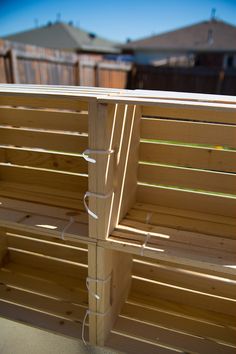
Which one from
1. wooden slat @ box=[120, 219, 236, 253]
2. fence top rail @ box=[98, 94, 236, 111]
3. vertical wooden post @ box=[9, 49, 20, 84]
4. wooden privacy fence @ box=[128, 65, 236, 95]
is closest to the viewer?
fence top rail @ box=[98, 94, 236, 111]

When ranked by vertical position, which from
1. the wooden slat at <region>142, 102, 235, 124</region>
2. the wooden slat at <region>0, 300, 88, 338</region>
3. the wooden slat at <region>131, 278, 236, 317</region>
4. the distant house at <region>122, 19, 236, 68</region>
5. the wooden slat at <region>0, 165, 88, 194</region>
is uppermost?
the distant house at <region>122, 19, 236, 68</region>

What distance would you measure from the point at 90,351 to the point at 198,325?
576mm

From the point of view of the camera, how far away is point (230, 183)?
Result: 141cm

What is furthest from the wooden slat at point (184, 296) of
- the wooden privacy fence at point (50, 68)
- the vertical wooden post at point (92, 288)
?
the wooden privacy fence at point (50, 68)

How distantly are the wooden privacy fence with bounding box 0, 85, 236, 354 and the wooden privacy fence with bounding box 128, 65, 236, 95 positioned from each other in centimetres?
547

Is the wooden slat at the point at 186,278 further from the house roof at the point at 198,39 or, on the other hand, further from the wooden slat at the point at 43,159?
the house roof at the point at 198,39

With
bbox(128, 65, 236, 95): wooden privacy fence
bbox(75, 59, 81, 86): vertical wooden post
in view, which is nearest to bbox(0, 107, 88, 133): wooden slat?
bbox(75, 59, 81, 86): vertical wooden post

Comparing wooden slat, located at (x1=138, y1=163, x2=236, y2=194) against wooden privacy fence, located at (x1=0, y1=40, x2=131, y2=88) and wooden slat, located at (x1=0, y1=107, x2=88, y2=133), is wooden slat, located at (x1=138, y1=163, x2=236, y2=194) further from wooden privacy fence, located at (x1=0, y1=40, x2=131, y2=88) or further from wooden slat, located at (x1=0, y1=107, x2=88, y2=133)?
wooden privacy fence, located at (x1=0, y1=40, x2=131, y2=88)

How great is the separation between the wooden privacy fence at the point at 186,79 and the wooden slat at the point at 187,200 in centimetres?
564

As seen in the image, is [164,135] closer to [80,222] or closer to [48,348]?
[80,222]

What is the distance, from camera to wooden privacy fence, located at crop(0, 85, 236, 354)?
3.67 feet

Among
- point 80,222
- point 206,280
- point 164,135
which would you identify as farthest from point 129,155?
point 206,280

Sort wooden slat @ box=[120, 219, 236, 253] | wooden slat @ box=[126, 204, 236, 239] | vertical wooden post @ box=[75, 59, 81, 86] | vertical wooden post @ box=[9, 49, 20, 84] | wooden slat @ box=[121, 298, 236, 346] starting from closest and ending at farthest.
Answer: wooden slat @ box=[120, 219, 236, 253] < wooden slat @ box=[126, 204, 236, 239] < wooden slat @ box=[121, 298, 236, 346] < vertical wooden post @ box=[9, 49, 20, 84] < vertical wooden post @ box=[75, 59, 81, 86]

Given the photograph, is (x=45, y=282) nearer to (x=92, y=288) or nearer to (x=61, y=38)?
(x=92, y=288)
